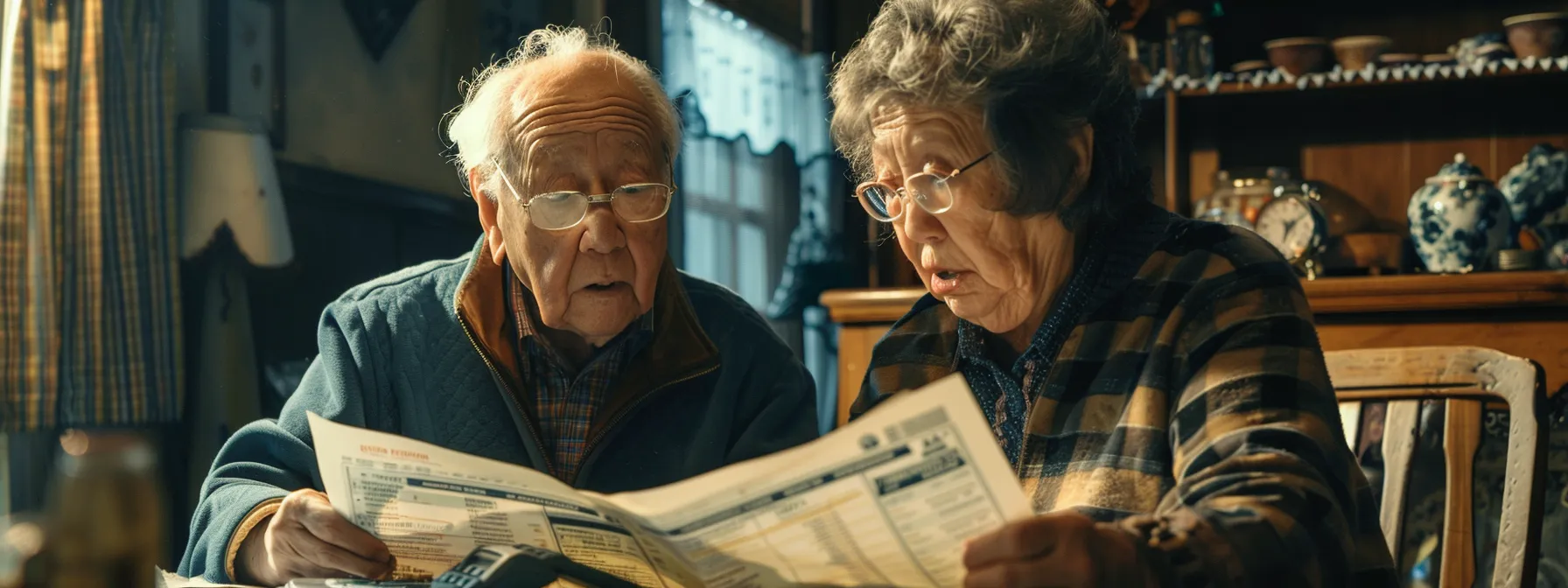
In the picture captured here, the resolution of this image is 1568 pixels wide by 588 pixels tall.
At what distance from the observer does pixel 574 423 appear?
1.45m

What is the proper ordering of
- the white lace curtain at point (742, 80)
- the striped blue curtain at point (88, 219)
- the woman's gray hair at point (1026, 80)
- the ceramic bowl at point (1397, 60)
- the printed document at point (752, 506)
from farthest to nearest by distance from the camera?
the white lace curtain at point (742, 80)
the ceramic bowl at point (1397, 60)
the striped blue curtain at point (88, 219)
the woman's gray hair at point (1026, 80)
the printed document at point (752, 506)

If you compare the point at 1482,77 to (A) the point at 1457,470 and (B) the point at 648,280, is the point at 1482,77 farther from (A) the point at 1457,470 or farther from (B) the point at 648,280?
(B) the point at 648,280

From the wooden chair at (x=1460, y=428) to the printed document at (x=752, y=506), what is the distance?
2.50 feet

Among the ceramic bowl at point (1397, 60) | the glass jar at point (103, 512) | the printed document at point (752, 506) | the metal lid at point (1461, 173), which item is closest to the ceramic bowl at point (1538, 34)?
the ceramic bowl at point (1397, 60)

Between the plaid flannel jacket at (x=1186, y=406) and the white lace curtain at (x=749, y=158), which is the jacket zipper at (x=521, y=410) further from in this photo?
the white lace curtain at (x=749, y=158)

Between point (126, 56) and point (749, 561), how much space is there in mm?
2251

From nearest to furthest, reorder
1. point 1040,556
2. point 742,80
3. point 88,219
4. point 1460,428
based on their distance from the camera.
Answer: point 1040,556, point 1460,428, point 88,219, point 742,80

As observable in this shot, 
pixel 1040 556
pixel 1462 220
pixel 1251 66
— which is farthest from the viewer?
pixel 1251 66

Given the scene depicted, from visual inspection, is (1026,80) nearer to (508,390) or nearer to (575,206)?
(575,206)

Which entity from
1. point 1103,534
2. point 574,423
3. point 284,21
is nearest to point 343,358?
point 574,423

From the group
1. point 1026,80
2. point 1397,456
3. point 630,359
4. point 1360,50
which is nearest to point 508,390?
point 630,359

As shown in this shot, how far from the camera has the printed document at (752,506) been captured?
2.36 ft

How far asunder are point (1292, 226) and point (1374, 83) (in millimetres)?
366

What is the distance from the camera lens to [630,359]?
4.77ft
